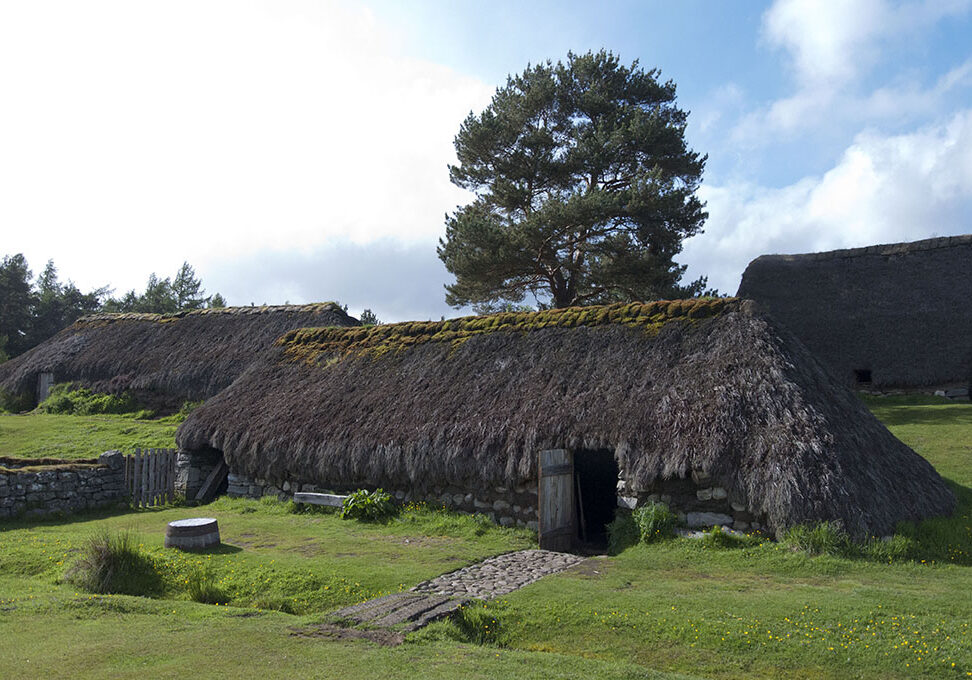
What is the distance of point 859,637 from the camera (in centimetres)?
636

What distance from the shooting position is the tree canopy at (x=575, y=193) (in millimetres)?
23422

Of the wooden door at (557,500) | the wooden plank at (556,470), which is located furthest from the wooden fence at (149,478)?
the wooden plank at (556,470)

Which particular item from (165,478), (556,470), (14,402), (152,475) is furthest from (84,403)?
(556,470)

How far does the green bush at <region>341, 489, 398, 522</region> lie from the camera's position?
13.1m

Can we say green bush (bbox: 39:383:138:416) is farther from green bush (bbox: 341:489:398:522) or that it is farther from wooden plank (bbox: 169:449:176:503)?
green bush (bbox: 341:489:398:522)

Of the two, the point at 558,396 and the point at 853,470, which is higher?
the point at 558,396

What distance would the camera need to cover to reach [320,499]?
46.3ft

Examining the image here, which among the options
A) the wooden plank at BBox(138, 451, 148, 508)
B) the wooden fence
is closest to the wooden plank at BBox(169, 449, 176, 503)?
the wooden fence

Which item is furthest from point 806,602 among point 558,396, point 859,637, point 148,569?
point 148,569

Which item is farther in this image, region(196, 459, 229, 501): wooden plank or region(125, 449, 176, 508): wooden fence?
region(196, 459, 229, 501): wooden plank

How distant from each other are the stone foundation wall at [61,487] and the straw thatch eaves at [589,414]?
190 centimetres

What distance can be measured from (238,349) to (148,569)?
17457mm

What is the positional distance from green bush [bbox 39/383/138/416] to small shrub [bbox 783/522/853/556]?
2392 cm

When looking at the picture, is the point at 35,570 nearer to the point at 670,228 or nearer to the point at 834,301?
the point at 670,228
